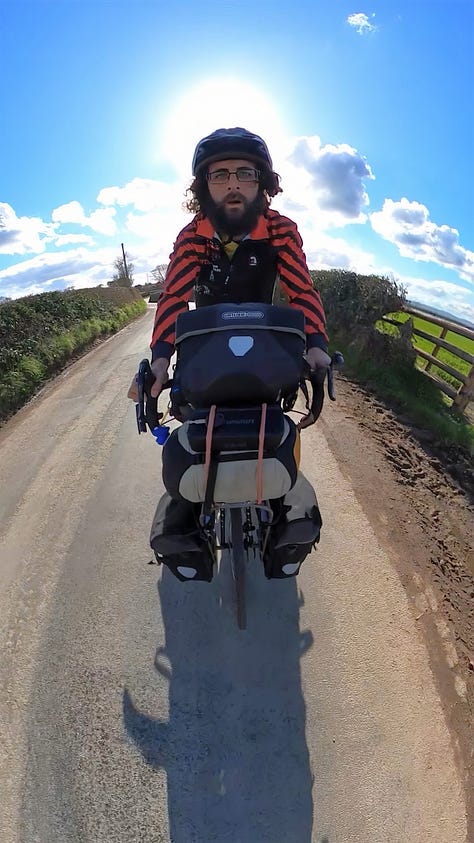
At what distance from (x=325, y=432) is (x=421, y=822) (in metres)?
3.81

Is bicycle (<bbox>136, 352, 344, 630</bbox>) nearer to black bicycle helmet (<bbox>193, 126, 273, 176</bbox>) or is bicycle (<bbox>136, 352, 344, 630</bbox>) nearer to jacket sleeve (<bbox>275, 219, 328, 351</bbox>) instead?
jacket sleeve (<bbox>275, 219, 328, 351</bbox>)

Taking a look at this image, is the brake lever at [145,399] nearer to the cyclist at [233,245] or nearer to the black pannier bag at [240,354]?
the cyclist at [233,245]

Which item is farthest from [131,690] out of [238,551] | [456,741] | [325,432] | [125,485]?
[325,432]

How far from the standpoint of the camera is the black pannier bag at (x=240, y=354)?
1.97m

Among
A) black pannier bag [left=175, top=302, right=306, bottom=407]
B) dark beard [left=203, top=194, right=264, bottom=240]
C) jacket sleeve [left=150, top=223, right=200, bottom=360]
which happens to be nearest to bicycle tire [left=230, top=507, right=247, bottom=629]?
black pannier bag [left=175, top=302, right=306, bottom=407]

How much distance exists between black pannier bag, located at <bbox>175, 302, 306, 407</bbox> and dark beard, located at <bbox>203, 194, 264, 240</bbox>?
0.95 meters

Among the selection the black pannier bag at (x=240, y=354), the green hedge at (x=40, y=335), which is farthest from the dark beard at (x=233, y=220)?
the green hedge at (x=40, y=335)

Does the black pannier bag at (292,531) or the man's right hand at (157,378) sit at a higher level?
the man's right hand at (157,378)

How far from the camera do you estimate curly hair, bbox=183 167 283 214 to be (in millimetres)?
2779

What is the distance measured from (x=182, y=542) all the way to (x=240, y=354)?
1.04 m

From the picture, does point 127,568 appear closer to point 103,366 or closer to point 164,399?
point 164,399

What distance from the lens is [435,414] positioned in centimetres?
604

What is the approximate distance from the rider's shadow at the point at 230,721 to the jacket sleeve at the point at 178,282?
72.9 inches

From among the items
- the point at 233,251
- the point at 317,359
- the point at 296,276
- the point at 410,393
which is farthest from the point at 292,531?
the point at 410,393
